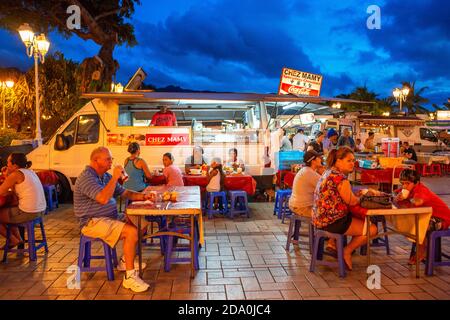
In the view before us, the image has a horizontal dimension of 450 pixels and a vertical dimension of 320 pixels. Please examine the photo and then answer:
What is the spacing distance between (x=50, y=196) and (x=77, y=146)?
145cm

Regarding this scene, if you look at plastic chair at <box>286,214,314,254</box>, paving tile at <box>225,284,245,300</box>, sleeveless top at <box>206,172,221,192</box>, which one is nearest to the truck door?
sleeveless top at <box>206,172,221,192</box>

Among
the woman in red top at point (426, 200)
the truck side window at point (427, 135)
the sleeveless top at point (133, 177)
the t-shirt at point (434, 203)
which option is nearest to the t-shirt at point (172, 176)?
the sleeveless top at point (133, 177)

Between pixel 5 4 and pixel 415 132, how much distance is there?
2009 centimetres

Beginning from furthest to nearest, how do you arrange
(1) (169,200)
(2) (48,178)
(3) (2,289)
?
1. (2) (48,178)
2. (1) (169,200)
3. (3) (2,289)

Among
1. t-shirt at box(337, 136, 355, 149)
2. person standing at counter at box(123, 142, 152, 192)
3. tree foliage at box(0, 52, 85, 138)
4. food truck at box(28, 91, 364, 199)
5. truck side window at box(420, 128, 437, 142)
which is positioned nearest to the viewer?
person standing at counter at box(123, 142, 152, 192)

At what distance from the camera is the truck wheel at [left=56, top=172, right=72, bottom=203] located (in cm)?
903

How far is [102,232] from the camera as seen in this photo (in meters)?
4.05

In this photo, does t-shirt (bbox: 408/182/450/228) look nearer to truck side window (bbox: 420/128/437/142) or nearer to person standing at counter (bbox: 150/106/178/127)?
person standing at counter (bbox: 150/106/178/127)

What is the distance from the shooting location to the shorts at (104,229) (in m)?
4.04

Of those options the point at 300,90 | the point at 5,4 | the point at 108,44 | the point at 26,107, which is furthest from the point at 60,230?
the point at 26,107

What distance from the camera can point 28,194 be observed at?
4832 millimetres

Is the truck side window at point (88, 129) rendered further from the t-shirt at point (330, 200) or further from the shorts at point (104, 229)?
the t-shirt at point (330, 200)
